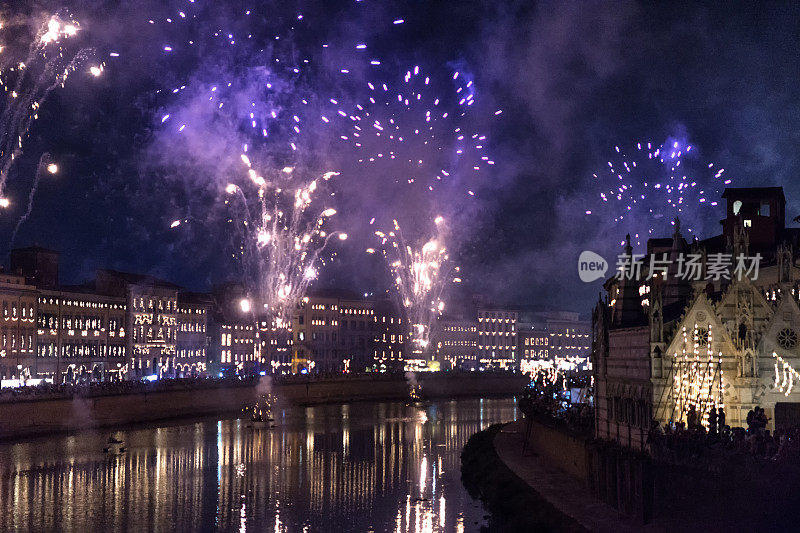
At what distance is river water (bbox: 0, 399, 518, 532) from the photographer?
4488cm

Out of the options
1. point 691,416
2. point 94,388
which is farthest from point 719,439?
point 94,388

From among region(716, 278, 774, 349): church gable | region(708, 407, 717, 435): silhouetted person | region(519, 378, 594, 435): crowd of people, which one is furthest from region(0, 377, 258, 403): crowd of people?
region(708, 407, 717, 435): silhouetted person

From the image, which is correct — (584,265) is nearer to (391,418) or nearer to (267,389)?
(391,418)

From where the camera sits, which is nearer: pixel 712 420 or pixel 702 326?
pixel 712 420

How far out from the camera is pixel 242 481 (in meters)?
57.3

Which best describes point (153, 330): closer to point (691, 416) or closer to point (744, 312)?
point (744, 312)

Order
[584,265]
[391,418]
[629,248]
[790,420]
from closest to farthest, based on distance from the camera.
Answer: [790,420] < [629,248] < [584,265] < [391,418]

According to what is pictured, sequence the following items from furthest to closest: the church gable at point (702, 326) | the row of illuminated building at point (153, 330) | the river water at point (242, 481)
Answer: the row of illuminated building at point (153, 330), the river water at point (242, 481), the church gable at point (702, 326)

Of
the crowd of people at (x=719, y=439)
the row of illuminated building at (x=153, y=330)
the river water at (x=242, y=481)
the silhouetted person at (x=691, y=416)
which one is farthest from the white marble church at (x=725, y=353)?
the row of illuminated building at (x=153, y=330)

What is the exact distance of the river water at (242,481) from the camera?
44.9 meters

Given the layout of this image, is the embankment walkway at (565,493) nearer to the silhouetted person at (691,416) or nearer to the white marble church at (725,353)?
the white marble church at (725,353)

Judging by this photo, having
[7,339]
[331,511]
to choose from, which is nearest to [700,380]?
[331,511]

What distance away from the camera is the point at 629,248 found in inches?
1997

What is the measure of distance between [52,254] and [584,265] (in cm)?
8393
